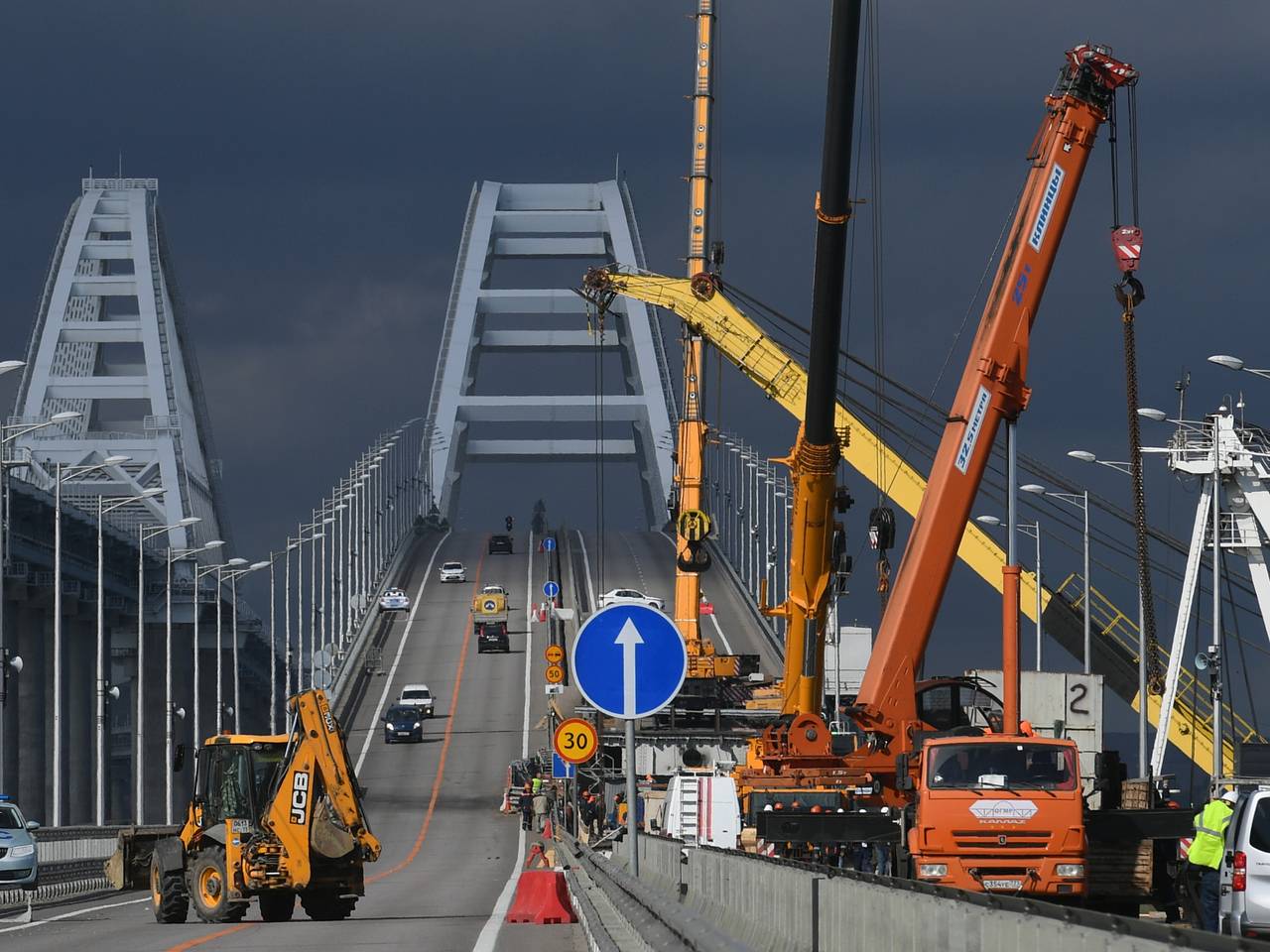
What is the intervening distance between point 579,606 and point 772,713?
49.2m

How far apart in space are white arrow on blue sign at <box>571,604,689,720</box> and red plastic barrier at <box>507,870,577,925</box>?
1091 centimetres

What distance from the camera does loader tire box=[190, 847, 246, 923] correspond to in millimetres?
27219

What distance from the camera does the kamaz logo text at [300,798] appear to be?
1027 inches

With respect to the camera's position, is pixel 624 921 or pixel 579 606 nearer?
pixel 624 921

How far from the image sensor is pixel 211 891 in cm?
2752

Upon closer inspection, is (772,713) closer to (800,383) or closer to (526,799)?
(526,799)

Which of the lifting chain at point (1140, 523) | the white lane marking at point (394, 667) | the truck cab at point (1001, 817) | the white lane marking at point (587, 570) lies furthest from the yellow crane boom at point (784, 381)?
the white lane marking at point (587, 570)

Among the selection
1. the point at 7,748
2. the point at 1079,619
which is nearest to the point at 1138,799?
the point at 1079,619

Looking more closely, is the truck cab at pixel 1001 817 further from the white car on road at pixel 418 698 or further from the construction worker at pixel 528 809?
the white car on road at pixel 418 698

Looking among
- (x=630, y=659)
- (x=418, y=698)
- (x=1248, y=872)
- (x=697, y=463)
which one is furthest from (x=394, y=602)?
(x=630, y=659)

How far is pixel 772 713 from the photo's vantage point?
242ft

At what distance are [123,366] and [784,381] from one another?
121934 millimetres

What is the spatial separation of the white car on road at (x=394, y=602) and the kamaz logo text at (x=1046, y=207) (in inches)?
3788

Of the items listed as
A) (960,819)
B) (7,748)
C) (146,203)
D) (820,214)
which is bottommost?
(7,748)
